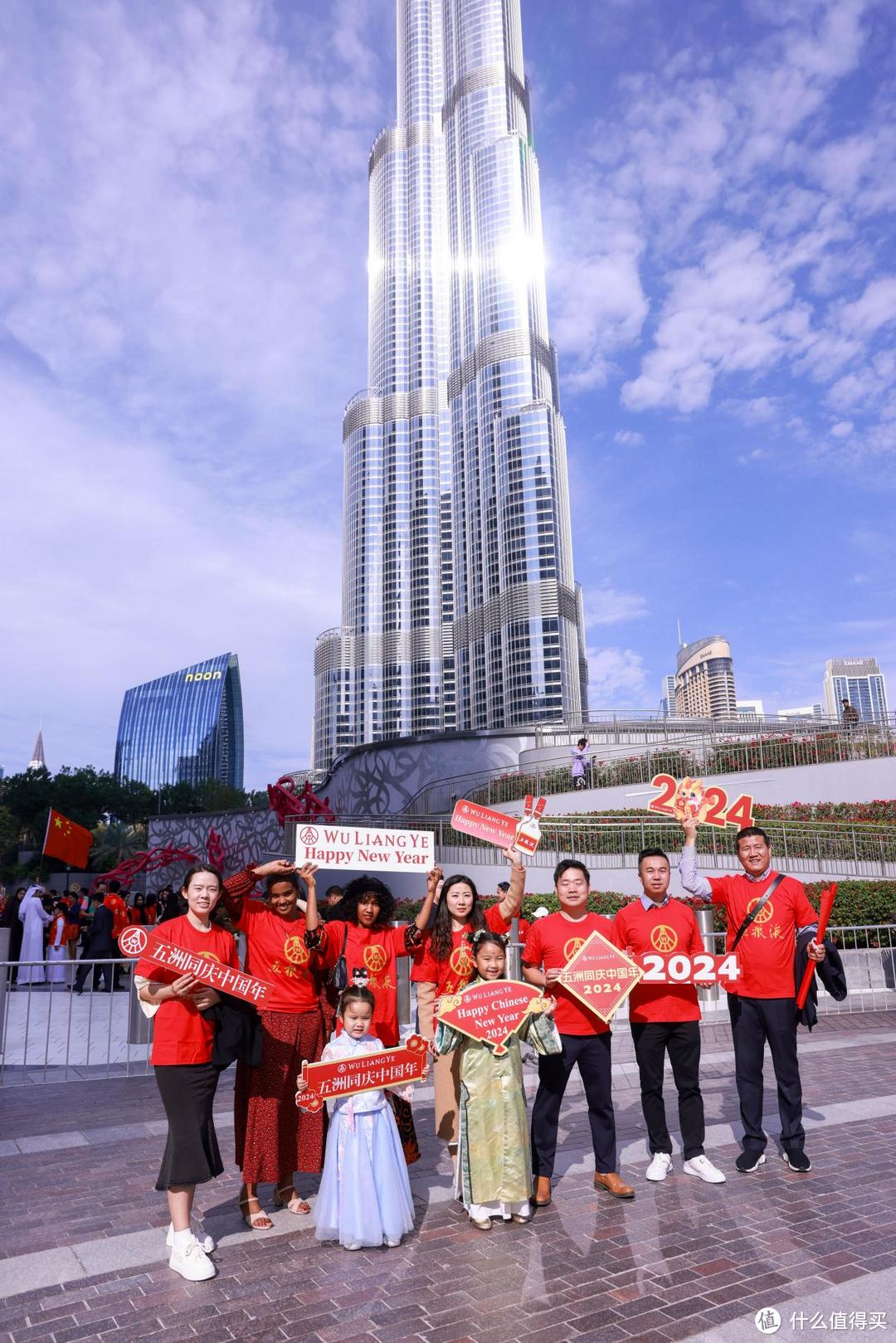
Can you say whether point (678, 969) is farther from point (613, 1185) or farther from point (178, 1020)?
point (178, 1020)

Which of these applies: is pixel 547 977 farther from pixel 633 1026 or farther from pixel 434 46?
pixel 434 46

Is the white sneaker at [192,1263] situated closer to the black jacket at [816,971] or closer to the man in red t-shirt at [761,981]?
the man in red t-shirt at [761,981]

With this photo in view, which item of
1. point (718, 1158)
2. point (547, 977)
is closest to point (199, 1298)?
point (547, 977)

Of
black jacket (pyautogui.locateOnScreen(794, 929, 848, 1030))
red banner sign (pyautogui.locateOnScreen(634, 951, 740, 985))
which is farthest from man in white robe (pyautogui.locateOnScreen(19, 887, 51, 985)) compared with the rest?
black jacket (pyautogui.locateOnScreen(794, 929, 848, 1030))

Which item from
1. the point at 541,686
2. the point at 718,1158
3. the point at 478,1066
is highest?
the point at 541,686

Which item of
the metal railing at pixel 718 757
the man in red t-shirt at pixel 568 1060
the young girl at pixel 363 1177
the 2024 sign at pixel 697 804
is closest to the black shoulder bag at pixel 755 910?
the 2024 sign at pixel 697 804

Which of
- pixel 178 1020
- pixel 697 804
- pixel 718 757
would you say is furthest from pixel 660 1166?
pixel 718 757

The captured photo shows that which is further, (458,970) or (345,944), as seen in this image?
(458,970)

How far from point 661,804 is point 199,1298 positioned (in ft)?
14.2

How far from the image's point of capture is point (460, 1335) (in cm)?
357

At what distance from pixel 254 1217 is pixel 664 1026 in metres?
2.67

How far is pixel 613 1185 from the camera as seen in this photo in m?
5.21

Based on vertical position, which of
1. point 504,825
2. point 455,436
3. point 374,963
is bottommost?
point 374,963

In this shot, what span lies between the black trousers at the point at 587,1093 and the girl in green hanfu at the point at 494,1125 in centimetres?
19
